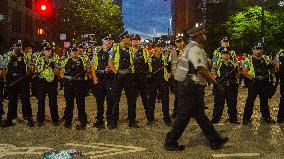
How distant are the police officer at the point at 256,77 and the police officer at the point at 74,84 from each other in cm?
363

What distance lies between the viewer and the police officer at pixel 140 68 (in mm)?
11820

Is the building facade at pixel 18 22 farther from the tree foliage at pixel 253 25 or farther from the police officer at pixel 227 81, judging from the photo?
the police officer at pixel 227 81

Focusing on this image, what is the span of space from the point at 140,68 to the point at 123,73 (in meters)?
0.49

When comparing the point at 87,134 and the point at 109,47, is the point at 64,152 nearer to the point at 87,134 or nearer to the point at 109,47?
the point at 87,134

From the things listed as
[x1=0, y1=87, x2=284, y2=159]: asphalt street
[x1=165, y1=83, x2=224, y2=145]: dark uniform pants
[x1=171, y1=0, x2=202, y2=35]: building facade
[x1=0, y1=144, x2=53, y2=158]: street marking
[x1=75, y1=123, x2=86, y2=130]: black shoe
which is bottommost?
[x1=0, y1=144, x2=53, y2=158]: street marking

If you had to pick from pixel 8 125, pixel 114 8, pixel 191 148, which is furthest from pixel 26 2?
pixel 191 148

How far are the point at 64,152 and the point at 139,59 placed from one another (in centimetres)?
668

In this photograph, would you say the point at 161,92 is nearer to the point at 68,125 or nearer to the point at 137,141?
the point at 68,125

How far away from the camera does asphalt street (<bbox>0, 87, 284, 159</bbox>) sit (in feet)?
27.6

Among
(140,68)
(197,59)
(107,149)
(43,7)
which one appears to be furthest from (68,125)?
(43,7)

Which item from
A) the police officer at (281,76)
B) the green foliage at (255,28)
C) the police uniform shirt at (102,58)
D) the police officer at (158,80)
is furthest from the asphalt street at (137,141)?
the green foliage at (255,28)

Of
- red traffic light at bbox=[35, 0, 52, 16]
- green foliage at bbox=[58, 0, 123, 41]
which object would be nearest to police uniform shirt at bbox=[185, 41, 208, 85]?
red traffic light at bbox=[35, 0, 52, 16]

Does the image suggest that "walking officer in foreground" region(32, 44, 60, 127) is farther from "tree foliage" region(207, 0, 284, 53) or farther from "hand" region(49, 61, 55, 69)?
"tree foliage" region(207, 0, 284, 53)

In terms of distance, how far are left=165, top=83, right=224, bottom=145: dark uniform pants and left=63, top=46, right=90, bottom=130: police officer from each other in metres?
3.70
